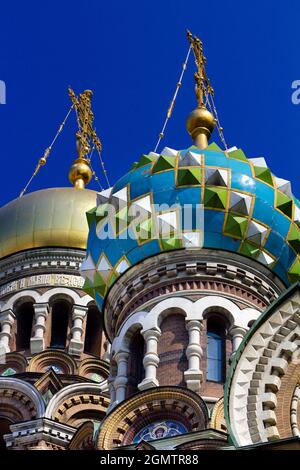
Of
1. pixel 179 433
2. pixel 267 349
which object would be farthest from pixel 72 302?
pixel 267 349

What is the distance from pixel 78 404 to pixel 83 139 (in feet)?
20.5

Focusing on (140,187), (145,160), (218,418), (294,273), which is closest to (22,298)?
(145,160)

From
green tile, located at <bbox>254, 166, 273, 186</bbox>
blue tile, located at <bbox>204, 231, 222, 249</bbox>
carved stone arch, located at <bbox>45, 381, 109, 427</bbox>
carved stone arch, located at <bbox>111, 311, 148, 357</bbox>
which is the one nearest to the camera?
carved stone arch, located at <bbox>111, 311, 148, 357</bbox>

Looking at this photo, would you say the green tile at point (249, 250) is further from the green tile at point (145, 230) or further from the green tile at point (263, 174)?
the green tile at point (145, 230)

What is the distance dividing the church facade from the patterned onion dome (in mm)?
14

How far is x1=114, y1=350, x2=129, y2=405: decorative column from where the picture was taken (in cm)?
1348

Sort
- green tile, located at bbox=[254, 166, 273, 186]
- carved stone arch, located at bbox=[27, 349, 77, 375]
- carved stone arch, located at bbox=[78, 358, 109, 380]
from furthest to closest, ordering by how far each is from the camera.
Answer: carved stone arch, located at bbox=[78, 358, 109, 380]
carved stone arch, located at bbox=[27, 349, 77, 375]
green tile, located at bbox=[254, 166, 273, 186]

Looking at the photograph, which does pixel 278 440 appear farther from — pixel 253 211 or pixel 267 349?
pixel 253 211

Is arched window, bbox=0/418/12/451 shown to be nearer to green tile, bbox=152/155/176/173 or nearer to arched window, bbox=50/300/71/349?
arched window, bbox=50/300/71/349

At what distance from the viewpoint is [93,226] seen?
49.1 ft

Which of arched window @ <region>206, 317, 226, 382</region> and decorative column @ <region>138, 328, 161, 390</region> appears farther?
arched window @ <region>206, 317, 226, 382</region>

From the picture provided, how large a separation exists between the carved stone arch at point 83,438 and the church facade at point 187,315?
0.05 ft

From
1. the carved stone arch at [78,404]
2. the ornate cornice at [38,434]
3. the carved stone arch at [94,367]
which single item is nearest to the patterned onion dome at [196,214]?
the ornate cornice at [38,434]

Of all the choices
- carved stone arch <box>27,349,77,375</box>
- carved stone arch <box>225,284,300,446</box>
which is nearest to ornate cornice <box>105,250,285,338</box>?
carved stone arch <box>225,284,300,446</box>
